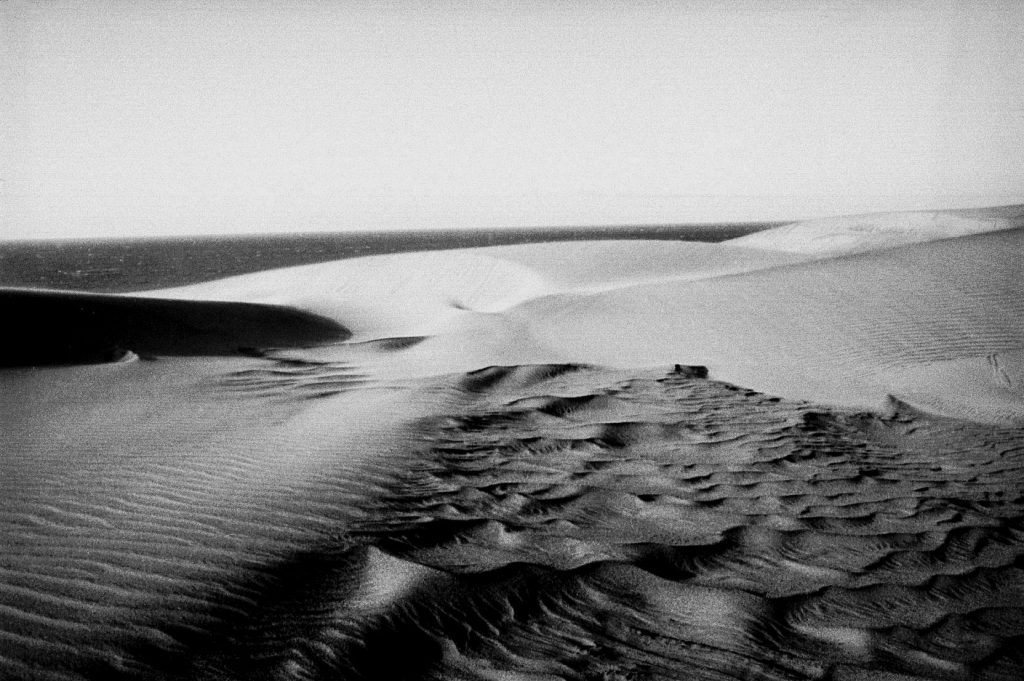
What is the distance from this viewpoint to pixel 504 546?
318 cm

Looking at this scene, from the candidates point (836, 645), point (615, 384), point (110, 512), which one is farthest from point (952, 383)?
point (110, 512)

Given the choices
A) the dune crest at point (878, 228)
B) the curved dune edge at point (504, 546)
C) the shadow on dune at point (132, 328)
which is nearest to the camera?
the curved dune edge at point (504, 546)

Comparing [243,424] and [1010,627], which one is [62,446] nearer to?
[243,424]

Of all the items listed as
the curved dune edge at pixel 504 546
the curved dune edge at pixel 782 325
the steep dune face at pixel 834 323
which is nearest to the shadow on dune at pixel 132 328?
the curved dune edge at pixel 782 325

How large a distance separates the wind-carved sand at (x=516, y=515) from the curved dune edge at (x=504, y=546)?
16 mm

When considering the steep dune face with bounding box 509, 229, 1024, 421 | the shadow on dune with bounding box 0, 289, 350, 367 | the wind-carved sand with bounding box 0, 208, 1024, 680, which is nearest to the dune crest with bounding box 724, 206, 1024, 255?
the steep dune face with bounding box 509, 229, 1024, 421

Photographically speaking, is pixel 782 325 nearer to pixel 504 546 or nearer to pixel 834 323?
pixel 834 323

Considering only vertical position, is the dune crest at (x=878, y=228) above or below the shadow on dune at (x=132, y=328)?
above

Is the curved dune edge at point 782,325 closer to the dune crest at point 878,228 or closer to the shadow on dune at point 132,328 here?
the shadow on dune at point 132,328

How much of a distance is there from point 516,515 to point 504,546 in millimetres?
401

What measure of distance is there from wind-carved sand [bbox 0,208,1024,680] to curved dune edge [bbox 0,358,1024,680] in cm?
2

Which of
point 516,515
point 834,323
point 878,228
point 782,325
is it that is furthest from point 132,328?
point 878,228

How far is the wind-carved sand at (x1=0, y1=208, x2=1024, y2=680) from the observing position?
240 centimetres

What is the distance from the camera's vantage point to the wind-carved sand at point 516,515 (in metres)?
2.40
